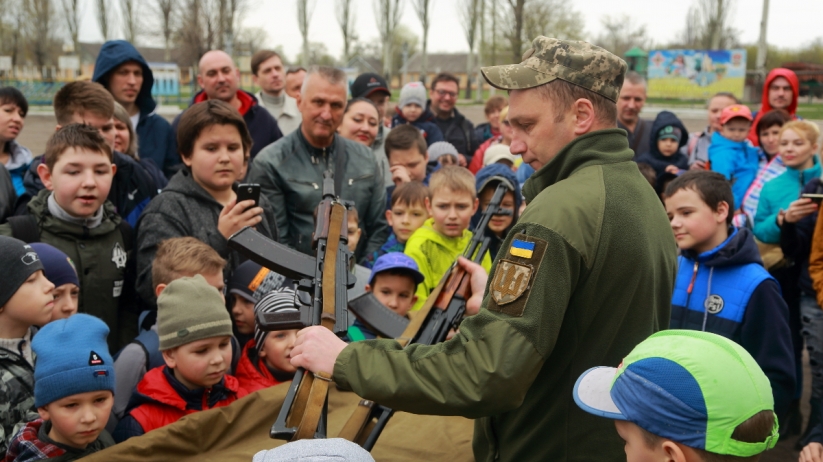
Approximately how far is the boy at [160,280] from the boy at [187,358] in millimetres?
145

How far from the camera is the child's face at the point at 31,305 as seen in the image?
291 cm

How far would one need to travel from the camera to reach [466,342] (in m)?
1.94

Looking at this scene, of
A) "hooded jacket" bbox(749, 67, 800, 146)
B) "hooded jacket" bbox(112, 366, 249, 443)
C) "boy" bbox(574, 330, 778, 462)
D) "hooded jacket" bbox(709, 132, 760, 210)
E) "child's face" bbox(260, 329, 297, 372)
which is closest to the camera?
"boy" bbox(574, 330, 778, 462)

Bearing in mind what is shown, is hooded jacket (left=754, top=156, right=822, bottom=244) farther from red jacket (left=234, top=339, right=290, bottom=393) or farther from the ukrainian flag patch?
the ukrainian flag patch

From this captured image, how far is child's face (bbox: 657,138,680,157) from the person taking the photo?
22.9ft

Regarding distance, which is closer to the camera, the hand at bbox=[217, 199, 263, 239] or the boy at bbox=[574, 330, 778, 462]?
the boy at bbox=[574, 330, 778, 462]

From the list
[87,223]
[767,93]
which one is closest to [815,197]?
[767,93]

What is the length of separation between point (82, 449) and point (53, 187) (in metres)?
1.64

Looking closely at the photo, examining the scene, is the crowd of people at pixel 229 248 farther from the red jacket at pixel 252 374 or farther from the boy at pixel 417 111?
the boy at pixel 417 111

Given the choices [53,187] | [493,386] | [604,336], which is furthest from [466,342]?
[53,187]

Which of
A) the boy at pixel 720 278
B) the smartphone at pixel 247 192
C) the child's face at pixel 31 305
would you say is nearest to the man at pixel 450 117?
the boy at pixel 720 278

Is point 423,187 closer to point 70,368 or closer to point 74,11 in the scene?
point 70,368

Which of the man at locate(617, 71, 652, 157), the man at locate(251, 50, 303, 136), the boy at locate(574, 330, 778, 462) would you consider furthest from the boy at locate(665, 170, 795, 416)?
the man at locate(251, 50, 303, 136)

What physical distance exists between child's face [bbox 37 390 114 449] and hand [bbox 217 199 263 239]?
49.8 inches
